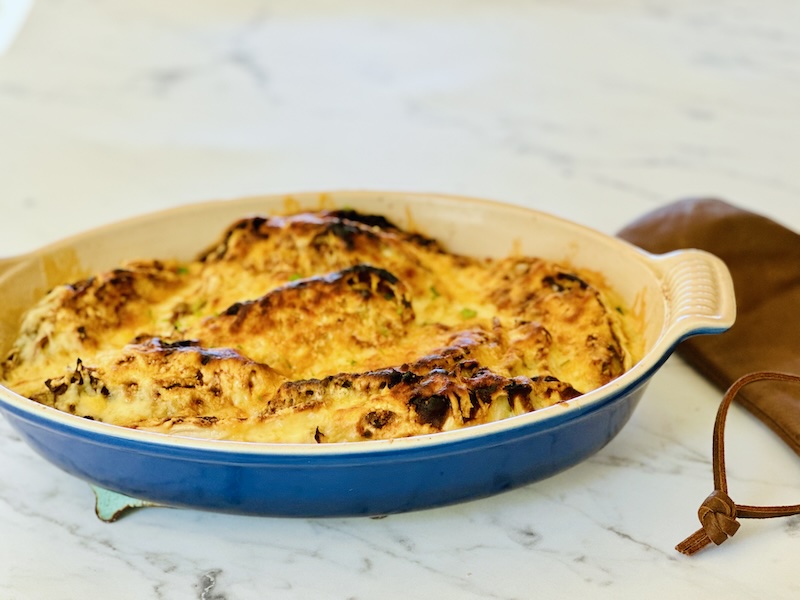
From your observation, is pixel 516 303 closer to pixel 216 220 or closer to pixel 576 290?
pixel 576 290

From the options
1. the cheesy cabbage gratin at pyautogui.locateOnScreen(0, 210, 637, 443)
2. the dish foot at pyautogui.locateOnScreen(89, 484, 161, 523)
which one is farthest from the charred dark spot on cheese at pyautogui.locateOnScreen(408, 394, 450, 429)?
the dish foot at pyautogui.locateOnScreen(89, 484, 161, 523)

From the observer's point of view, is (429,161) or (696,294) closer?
(696,294)

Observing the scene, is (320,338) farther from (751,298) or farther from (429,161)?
(429,161)

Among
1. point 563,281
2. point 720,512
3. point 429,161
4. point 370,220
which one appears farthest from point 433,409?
point 429,161

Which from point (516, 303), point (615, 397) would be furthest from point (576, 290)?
point (615, 397)

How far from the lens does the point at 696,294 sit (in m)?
1.84

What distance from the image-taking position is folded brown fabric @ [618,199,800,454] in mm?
2018

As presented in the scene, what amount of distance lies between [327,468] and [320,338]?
0.43m

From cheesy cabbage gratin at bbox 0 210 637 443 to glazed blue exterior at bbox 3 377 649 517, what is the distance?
3.2 inches

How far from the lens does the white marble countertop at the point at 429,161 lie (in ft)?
5.52

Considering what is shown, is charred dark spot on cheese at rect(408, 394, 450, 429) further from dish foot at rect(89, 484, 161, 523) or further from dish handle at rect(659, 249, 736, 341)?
dish foot at rect(89, 484, 161, 523)

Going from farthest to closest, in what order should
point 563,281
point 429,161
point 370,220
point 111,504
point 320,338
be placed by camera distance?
point 429,161 → point 370,220 → point 563,281 → point 320,338 → point 111,504

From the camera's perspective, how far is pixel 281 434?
5.42 ft

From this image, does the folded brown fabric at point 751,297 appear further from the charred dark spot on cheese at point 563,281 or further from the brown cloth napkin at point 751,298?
the charred dark spot on cheese at point 563,281
